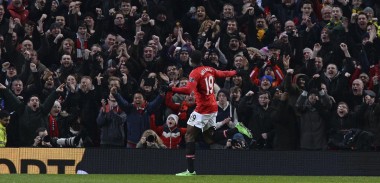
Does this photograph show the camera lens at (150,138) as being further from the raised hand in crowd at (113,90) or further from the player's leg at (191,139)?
the player's leg at (191,139)

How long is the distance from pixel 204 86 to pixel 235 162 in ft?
6.10

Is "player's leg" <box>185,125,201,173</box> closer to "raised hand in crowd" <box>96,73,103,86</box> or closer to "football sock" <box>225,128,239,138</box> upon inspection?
"football sock" <box>225,128,239,138</box>

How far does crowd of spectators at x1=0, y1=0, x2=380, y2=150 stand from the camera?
21.1 meters

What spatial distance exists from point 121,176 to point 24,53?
228 inches

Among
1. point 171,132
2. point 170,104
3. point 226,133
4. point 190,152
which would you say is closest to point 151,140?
point 171,132

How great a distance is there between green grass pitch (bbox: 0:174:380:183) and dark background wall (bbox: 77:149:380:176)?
0.61m

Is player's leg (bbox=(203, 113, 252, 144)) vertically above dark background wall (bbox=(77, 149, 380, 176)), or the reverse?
player's leg (bbox=(203, 113, 252, 144))

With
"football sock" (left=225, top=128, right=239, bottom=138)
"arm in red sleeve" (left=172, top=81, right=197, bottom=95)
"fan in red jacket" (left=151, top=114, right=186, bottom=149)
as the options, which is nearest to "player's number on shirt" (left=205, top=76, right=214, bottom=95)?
"arm in red sleeve" (left=172, top=81, right=197, bottom=95)

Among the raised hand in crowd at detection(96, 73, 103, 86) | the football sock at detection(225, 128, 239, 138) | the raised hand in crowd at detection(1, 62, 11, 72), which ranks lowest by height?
the football sock at detection(225, 128, 239, 138)

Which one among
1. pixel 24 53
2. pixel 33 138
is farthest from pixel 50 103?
pixel 24 53

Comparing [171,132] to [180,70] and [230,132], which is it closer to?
[230,132]

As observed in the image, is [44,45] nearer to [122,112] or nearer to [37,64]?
[37,64]

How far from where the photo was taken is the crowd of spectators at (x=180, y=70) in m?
21.1

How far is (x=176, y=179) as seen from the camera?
1792cm
